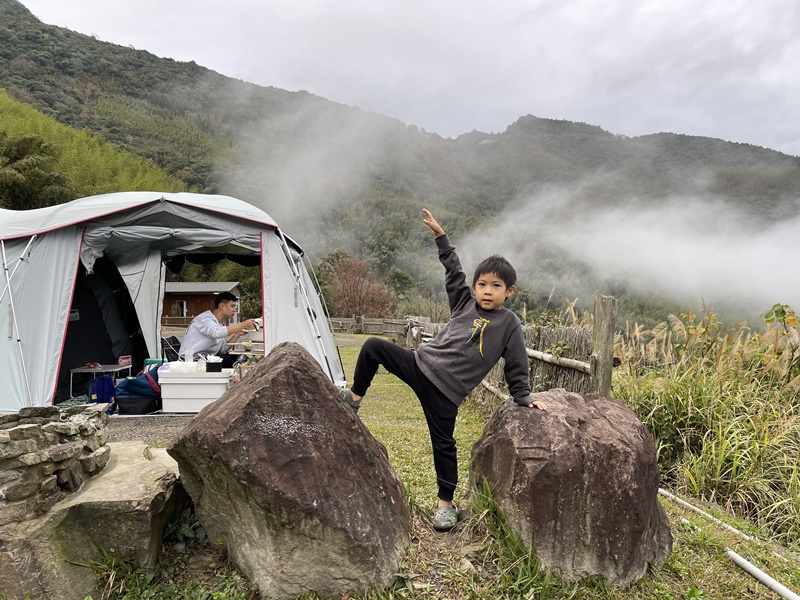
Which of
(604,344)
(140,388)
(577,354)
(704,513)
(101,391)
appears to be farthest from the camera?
(101,391)

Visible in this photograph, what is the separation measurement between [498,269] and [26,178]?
16.9 meters

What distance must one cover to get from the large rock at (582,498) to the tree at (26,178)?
671 inches

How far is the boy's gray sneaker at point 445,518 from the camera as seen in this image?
8.77 feet

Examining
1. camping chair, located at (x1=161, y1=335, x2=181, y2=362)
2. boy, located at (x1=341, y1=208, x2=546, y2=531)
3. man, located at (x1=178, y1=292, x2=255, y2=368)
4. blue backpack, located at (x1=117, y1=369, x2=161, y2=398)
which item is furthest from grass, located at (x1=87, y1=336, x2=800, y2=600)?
camping chair, located at (x1=161, y1=335, x2=181, y2=362)

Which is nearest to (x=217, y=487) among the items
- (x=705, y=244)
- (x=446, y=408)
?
(x=446, y=408)

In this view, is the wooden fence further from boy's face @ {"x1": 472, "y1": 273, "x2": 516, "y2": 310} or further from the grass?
boy's face @ {"x1": 472, "y1": 273, "x2": 516, "y2": 310}

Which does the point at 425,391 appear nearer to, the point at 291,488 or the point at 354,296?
the point at 291,488

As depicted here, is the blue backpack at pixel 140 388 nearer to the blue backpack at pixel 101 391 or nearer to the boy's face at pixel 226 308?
the blue backpack at pixel 101 391

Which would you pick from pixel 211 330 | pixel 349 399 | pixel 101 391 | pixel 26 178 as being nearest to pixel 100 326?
pixel 101 391

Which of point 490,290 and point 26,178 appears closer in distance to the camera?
point 490,290

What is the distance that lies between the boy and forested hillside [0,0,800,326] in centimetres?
2118

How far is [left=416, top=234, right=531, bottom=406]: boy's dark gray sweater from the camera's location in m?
2.63

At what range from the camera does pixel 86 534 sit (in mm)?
2211

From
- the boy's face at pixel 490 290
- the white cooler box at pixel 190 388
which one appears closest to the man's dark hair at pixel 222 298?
the white cooler box at pixel 190 388
